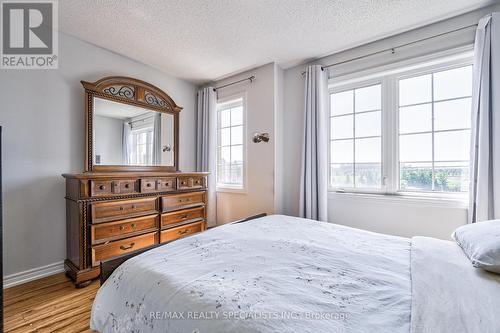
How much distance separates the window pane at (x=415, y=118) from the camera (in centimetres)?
224

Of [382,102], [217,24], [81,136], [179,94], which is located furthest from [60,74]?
[382,102]

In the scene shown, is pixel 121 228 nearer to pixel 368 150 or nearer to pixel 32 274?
Result: pixel 32 274

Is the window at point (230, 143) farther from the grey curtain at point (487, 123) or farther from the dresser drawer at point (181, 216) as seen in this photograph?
the grey curtain at point (487, 123)

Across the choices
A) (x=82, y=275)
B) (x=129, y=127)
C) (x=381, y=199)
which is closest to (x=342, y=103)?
(x=381, y=199)

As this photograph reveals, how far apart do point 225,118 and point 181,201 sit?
1.59m

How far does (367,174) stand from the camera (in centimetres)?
255

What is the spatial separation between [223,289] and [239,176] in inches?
102

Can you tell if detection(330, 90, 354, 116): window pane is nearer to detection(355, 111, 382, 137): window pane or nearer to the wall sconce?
detection(355, 111, 382, 137): window pane

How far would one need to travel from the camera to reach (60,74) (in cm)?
227

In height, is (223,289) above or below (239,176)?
below

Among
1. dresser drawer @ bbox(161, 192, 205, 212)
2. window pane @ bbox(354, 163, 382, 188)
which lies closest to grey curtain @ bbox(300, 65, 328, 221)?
window pane @ bbox(354, 163, 382, 188)

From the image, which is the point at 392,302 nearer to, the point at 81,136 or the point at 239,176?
the point at 239,176

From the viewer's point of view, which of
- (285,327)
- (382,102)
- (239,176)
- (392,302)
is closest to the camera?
(285,327)

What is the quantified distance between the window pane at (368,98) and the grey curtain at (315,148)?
1.21 feet
